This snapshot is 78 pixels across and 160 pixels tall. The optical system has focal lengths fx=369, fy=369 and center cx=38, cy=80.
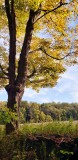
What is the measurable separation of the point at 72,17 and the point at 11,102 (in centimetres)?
625

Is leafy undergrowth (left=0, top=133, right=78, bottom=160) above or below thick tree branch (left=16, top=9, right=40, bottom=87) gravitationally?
below

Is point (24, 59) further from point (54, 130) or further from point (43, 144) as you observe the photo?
point (43, 144)

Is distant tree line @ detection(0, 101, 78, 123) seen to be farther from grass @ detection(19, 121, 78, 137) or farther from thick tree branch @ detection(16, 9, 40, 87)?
thick tree branch @ detection(16, 9, 40, 87)

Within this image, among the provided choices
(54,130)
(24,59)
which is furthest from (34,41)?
(54,130)

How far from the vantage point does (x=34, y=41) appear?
25734mm

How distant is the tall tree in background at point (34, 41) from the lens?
17.1 m

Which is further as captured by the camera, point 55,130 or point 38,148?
point 55,130

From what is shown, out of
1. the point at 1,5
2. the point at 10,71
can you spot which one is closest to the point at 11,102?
the point at 10,71

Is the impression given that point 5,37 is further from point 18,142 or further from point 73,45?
point 18,142

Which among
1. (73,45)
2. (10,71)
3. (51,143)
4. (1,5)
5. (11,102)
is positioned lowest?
(51,143)

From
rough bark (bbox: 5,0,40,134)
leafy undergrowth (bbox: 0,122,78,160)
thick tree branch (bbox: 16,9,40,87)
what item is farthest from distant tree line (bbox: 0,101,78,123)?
thick tree branch (bbox: 16,9,40,87)

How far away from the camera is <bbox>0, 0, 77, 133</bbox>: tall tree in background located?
17141 mm

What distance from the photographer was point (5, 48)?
28641 millimetres

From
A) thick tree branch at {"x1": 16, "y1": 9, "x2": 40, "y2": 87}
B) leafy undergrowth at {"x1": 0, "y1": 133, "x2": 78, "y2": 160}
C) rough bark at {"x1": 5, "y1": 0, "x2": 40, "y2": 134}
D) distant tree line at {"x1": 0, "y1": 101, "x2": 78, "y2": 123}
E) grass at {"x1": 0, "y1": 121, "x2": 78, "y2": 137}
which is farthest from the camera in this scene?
thick tree branch at {"x1": 16, "y1": 9, "x2": 40, "y2": 87}
